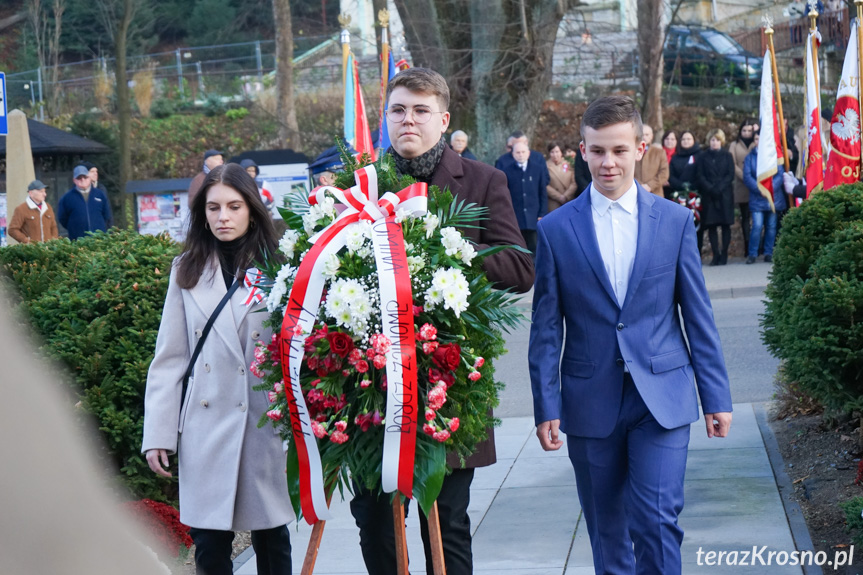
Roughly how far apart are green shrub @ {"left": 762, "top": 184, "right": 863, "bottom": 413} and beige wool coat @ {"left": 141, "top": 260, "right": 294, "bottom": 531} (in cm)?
295

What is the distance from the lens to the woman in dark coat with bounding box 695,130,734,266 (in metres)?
17.3

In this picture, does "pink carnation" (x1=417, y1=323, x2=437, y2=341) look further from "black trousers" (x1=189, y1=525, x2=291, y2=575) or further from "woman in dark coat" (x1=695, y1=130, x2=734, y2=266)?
"woman in dark coat" (x1=695, y1=130, x2=734, y2=266)

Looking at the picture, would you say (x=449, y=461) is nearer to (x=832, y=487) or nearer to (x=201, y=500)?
(x=201, y=500)

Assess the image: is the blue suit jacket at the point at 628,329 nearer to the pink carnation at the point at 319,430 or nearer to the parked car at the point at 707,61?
the pink carnation at the point at 319,430

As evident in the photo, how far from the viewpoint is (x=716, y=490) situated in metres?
6.24

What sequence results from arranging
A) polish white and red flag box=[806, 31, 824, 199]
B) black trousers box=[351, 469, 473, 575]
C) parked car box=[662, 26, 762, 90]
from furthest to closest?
parked car box=[662, 26, 762, 90]
polish white and red flag box=[806, 31, 824, 199]
black trousers box=[351, 469, 473, 575]

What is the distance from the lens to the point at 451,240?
3.56 metres

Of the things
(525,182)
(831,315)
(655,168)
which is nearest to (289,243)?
(831,315)

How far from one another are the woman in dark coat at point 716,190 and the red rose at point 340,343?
1474cm

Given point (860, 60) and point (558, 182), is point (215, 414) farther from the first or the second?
point (558, 182)

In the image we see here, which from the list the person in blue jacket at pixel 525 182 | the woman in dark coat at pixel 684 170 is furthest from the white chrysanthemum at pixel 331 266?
the woman in dark coat at pixel 684 170

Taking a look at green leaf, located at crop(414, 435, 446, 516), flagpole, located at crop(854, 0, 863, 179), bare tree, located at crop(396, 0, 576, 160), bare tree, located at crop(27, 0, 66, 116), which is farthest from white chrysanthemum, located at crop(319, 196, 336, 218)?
bare tree, located at crop(27, 0, 66, 116)

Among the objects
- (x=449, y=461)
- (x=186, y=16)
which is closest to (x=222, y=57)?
(x=186, y=16)

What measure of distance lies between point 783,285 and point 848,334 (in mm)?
1436
